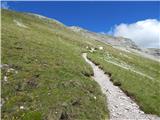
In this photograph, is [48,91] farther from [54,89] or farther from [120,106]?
[120,106]

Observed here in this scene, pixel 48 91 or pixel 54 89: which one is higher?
pixel 54 89

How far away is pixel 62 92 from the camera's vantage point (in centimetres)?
2734

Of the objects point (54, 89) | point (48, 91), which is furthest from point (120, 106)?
point (48, 91)

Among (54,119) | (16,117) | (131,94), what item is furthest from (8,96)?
(131,94)

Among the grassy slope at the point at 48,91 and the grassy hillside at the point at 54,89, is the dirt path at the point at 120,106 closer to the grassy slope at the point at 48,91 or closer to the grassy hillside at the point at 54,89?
the grassy hillside at the point at 54,89

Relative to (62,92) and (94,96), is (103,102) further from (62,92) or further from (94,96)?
(62,92)

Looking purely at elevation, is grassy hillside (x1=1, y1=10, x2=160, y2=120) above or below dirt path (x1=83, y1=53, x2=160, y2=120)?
above

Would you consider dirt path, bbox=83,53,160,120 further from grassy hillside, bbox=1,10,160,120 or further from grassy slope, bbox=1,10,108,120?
grassy slope, bbox=1,10,108,120


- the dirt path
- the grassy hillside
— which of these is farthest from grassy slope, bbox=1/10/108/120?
the dirt path

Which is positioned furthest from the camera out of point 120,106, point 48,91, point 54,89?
point 120,106

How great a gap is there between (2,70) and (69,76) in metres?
7.12

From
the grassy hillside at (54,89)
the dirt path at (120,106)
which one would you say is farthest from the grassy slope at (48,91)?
the dirt path at (120,106)

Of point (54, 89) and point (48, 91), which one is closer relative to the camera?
point (48, 91)

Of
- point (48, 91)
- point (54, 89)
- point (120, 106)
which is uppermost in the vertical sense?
point (54, 89)
